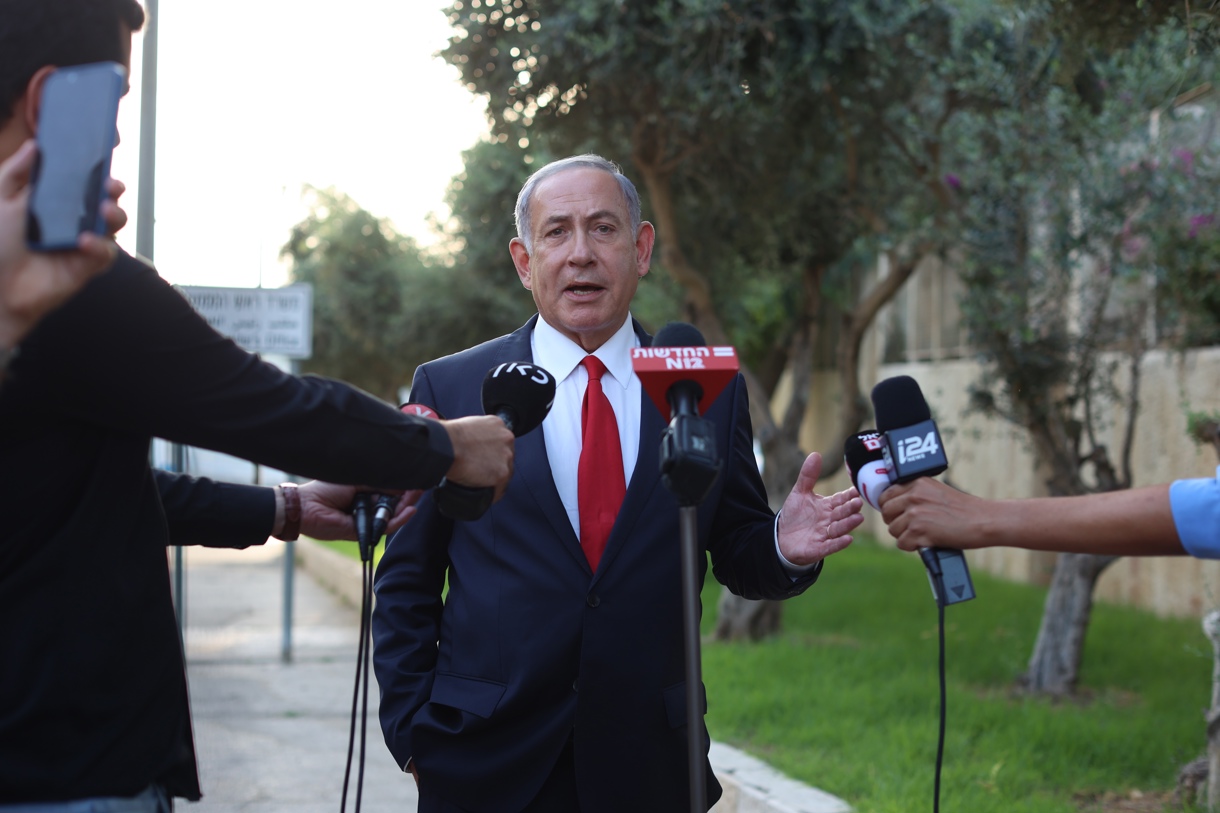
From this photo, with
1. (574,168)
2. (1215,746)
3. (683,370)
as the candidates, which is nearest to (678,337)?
(683,370)

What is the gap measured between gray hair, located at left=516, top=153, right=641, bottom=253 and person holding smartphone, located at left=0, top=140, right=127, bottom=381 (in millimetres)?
1792

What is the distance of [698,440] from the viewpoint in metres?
2.12

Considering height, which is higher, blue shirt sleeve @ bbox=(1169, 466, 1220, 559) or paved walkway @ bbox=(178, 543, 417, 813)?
blue shirt sleeve @ bbox=(1169, 466, 1220, 559)

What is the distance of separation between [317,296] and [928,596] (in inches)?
959

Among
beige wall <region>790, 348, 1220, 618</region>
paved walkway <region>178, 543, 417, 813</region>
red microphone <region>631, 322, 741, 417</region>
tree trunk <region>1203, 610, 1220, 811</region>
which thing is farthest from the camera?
beige wall <region>790, 348, 1220, 618</region>

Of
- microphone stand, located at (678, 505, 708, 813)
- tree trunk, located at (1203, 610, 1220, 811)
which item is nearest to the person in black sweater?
microphone stand, located at (678, 505, 708, 813)

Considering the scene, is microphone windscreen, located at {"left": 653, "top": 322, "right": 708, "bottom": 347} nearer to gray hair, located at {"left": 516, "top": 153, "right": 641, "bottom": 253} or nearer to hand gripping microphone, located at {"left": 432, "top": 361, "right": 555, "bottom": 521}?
hand gripping microphone, located at {"left": 432, "top": 361, "right": 555, "bottom": 521}

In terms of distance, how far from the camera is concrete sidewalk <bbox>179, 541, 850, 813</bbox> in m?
5.79

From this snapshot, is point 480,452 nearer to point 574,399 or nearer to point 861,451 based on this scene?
point 861,451

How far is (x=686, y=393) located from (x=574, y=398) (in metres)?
0.99

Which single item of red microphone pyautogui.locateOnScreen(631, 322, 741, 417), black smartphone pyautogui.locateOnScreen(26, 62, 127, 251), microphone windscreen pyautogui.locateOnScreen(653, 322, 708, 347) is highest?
black smartphone pyautogui.locateOnScreen(26, 62, 127, 251)

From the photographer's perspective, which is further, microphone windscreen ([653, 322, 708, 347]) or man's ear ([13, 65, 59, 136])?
microphone windscreen ([653, 322, 708, 347])

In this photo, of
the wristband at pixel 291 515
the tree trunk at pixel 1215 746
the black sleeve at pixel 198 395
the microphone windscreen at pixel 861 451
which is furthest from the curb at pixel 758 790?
the black sleeve at pixel 198 395

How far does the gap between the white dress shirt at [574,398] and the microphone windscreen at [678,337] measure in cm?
76
